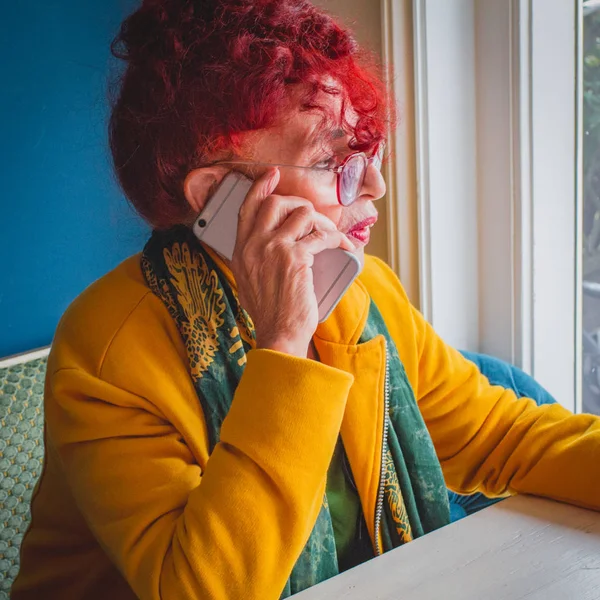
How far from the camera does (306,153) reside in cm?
101

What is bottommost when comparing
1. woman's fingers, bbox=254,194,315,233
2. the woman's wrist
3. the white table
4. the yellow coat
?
the white table

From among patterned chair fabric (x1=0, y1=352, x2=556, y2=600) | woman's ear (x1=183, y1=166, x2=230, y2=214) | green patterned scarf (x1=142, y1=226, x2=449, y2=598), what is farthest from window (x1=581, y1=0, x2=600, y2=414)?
woman's ear (x1=183, y1=166, x2=230, y2=214)

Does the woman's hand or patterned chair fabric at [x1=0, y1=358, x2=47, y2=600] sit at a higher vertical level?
the woman's hand

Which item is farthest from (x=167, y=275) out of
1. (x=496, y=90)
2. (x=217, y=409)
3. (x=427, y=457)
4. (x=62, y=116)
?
(x=62, y=116)

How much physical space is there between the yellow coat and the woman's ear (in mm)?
155

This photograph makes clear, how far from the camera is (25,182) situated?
6.17 ft

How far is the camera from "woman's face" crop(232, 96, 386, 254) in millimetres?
1001

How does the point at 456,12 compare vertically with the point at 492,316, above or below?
above

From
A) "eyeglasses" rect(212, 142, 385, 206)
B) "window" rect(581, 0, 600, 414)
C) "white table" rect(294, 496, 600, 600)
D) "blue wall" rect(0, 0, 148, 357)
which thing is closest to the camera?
"white table" rect(294, 496, 600, 600)

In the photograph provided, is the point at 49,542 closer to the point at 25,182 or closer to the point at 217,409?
the point at 217,409

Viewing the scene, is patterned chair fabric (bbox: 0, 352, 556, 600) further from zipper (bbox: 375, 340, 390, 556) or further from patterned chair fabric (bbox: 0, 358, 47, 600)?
zipper (bbox: 375, 340, 390, 556)

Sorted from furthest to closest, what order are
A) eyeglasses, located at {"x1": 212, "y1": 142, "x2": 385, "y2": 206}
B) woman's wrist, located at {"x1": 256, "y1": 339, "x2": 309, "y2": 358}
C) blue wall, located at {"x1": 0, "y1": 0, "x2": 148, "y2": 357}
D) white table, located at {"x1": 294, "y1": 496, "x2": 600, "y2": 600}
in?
blue wall, located at {"x1": 0, "y1": 0, "x2": 148, "y2": 357}, eyeglasses, located at {"x1": 212, "y1": 142, "x2": 385, "y2": 206}, woman's wrist, located at {"x1": 256, "y1": 339, "x2": 309, "y2": 358}, white table, located at {"x1": 294, "y1": 496, "x2": 600, "y2": 600}

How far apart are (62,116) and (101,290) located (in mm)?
1089

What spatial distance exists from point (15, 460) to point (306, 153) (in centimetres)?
95
